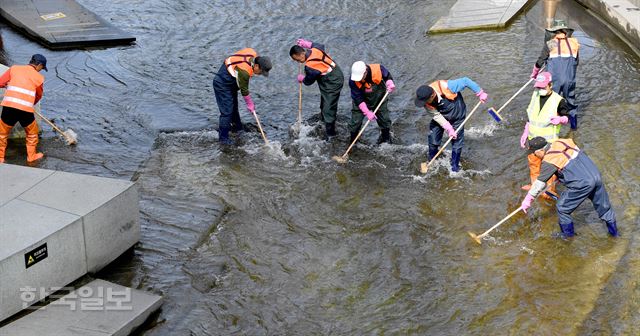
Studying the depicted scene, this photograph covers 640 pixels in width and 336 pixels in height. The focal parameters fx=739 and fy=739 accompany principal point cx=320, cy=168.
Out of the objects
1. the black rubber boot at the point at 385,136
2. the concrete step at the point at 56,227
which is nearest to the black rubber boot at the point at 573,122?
the black rubber boot at the point at 385,136

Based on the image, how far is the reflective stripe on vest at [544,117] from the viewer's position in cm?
902

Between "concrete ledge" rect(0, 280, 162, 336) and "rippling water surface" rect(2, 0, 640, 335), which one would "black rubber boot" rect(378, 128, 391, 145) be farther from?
"concrete ledge" rect(0, 280, 162, 336)

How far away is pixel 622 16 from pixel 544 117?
640cm

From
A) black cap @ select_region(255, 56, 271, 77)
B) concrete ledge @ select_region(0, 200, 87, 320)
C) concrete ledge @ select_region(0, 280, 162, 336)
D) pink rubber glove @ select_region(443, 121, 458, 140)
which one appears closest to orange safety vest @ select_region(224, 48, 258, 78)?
black cap @ select_region(255, 56, 271, 77)

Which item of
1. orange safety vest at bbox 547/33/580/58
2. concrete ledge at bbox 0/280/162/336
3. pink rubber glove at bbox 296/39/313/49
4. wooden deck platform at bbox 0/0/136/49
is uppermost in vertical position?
orange safety vest at bbox 547/33/580/58

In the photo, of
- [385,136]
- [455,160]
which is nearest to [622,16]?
[385,136]

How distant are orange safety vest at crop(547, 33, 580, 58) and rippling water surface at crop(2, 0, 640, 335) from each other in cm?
119

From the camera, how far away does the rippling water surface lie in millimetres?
7465

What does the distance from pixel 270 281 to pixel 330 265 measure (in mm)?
708

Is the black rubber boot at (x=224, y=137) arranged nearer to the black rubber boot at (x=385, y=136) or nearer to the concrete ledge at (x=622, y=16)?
the black rubber boot at (x=385, y=136)

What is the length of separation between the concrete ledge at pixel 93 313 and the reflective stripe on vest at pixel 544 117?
4984mm

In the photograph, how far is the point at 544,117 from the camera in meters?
9.05

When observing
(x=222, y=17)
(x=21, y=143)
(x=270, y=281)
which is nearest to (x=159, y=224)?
(x=270, y=281)

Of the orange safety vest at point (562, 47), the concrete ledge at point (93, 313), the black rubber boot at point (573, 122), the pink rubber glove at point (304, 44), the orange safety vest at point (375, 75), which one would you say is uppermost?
the orange safety vest at point (562, 47)
